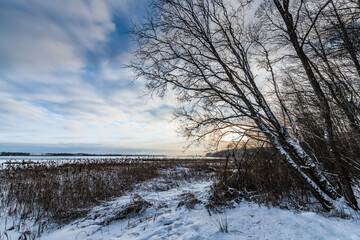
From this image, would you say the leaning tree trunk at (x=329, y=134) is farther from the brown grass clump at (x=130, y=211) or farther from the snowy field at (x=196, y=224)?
the brown grass clump at (x=130, y=211)

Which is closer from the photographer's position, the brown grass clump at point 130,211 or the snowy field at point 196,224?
the snowy field at point 196,224

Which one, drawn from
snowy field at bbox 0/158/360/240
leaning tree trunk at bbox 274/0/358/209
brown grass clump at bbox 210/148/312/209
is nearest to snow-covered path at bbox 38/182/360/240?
snowy field at bbox 0/158/360/240

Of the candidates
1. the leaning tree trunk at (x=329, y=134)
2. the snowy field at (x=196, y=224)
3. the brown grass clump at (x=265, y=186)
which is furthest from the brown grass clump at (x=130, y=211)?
the leaning tree trunk at (x=329, y=134)

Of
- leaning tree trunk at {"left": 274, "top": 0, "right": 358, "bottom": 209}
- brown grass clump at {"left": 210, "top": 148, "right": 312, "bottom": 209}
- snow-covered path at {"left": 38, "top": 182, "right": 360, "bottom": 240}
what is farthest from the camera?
brown grass clump at {"left": 210, "top": 148, "right": 312, "bottom": 209}

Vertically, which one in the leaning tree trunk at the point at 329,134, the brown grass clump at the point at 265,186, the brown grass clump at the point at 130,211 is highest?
the leaning tree trunk at the point at 329,134

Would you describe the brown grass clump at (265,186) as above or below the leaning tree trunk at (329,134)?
below

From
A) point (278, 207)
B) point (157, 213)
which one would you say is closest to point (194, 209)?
point (157, 213)

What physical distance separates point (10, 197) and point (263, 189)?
7867 mm

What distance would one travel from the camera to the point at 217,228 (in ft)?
9.86

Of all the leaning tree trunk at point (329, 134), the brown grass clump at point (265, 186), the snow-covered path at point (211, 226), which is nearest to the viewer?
the snow-covered path at point (211, 226)

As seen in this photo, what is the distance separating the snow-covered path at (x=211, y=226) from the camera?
269 centimetres

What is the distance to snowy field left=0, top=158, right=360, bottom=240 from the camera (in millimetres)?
2713

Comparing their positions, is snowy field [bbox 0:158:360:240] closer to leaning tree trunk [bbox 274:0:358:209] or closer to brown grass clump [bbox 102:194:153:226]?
brown grass clump [bbox 102:194:153:226]

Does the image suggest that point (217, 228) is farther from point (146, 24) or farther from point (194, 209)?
point (146, 24)
